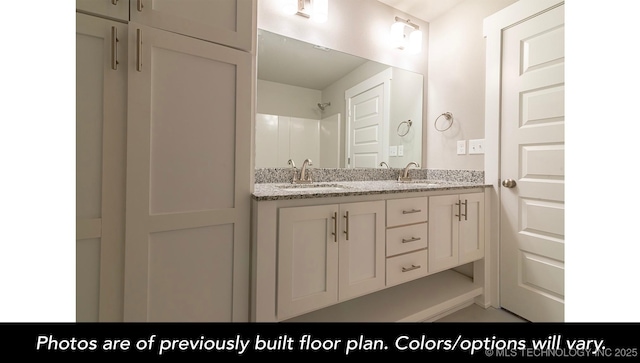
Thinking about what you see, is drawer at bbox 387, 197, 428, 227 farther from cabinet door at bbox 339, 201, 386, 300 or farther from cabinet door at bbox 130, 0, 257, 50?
cabinet door at bbox 130, 0, 257, 50

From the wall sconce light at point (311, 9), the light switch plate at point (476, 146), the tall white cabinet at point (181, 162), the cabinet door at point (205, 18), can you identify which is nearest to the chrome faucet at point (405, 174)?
the light switch plate at point (476, 146)

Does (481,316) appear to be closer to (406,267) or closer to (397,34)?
(406,267)

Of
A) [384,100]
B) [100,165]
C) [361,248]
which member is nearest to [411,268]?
[361,248]

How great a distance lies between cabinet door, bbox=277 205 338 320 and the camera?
3.88 ft

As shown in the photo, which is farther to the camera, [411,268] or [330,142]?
[330,142]

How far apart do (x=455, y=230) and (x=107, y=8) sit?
→ 207 cm

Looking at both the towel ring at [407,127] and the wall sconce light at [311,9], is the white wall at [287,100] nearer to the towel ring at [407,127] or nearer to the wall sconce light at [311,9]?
the wall sconce light at [311,9]

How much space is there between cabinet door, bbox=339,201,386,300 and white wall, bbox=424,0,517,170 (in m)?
1.17

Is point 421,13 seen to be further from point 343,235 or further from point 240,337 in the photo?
point 240,337

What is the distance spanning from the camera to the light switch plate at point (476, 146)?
201cm

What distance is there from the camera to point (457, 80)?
86.5 inches

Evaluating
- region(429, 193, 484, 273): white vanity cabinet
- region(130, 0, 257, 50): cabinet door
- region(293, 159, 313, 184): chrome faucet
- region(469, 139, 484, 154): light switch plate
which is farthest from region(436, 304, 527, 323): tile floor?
region(130, 0, 257, 50): cabinet door

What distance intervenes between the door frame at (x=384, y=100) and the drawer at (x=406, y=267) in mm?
818
